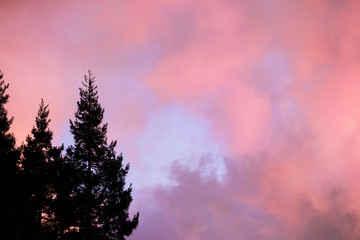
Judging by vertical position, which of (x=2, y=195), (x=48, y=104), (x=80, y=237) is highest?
(x=48, y=104)

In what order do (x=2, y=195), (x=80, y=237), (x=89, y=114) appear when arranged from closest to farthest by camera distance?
1. (x=2, y=195)
2. (x=80, y=237)
3. (x=89, y=114)

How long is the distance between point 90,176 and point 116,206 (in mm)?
3243

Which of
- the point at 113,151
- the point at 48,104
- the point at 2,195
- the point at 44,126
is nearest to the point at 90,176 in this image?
the point at 113,151

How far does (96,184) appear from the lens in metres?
23.1

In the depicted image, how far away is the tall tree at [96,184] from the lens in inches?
880

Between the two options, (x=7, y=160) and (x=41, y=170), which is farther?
(x=41, y=170)

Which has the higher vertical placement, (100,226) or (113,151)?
(113,151)

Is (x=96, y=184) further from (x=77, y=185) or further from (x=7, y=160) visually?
(x=7, y=160)

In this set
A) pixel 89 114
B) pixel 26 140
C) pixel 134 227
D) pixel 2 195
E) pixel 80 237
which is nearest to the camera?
pixel 2 195

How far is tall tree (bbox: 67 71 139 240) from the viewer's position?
2234cm

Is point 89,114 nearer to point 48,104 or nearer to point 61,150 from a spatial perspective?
point 61,150

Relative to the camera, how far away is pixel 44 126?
28.0 metres

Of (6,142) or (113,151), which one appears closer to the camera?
(6,142)

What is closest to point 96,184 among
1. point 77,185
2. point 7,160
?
point 77,185
